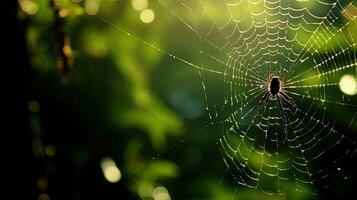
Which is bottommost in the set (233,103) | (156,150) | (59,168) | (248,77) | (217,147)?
(59,168)

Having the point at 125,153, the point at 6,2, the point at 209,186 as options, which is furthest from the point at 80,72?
the point at 6,2

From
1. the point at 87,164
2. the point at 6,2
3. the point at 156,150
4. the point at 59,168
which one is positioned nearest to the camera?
the point at 6,2

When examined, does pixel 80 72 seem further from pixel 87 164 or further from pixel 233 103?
pixel 233 103

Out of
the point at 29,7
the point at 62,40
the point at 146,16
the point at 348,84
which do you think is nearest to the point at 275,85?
the point at 348,84

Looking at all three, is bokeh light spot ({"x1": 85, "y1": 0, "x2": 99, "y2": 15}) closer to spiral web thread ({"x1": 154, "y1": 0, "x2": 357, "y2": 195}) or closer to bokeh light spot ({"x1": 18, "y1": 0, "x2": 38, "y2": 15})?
bokeh light spot ({"x1": 18, "y1": 0, "x2": 38, "y2": 15})

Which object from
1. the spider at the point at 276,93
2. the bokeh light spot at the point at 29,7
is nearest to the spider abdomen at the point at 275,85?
the spider at the point at 276,93

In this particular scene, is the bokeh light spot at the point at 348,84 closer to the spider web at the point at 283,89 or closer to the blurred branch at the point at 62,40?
the spider web at the point at 283,89
